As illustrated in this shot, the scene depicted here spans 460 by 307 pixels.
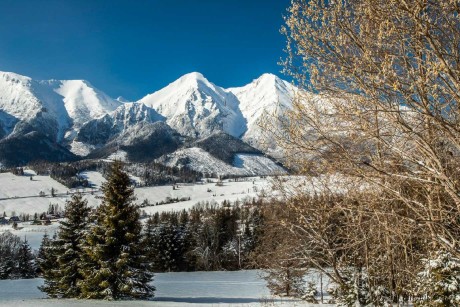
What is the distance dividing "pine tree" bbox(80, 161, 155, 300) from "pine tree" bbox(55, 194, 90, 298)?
101 inches

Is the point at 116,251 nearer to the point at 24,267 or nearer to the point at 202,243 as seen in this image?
the point at 202,243

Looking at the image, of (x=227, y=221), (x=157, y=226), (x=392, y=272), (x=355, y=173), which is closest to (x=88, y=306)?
(x=392, y=272)

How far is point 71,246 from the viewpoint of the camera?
2694 cm

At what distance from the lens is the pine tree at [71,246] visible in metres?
25.5

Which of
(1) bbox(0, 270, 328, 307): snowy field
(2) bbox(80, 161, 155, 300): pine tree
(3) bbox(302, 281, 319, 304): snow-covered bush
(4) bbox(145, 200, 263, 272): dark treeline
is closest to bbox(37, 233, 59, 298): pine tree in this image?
(1) bbox(0, 270, 328, 307): snowy field

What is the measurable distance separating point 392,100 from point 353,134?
688mm

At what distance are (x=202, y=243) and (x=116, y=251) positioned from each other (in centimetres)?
4471

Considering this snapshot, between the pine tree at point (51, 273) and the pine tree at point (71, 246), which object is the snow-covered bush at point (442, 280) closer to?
the pine tree at point (71, 246)

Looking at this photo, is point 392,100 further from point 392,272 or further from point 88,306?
point 88,306

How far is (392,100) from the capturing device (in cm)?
482

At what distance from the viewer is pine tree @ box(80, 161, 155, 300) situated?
21716mm

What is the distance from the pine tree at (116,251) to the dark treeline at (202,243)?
31922mm

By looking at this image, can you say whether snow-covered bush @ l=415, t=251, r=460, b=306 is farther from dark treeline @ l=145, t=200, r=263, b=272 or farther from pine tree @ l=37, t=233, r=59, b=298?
dark treeline @ l=145, t=200, r=263, b=272

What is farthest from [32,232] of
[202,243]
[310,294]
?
[310,294]
